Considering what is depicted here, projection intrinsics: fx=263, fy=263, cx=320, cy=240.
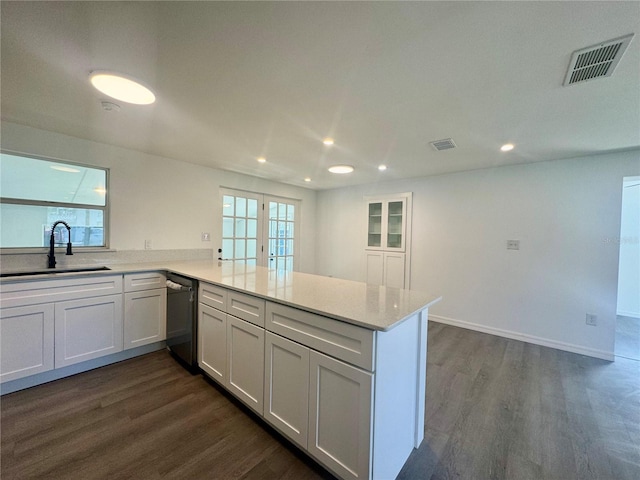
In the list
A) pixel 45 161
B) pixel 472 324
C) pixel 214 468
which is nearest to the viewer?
pixel 214 468

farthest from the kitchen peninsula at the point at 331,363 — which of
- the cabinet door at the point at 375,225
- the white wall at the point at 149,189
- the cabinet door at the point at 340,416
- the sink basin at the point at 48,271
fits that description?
the cabinet door at the point at 375,225

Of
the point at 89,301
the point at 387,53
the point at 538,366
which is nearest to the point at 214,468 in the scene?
the point at 89,301

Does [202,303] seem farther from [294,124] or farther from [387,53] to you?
[387,53]

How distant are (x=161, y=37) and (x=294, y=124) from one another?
1.12m

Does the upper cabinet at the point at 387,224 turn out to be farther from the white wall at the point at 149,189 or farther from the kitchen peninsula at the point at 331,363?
the kitchen peninsula at the point at 331,363

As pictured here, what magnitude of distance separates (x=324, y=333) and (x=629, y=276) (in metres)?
5.72

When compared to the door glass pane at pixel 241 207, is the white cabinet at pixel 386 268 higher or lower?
lower

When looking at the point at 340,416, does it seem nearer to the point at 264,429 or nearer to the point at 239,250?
the point at 264,429

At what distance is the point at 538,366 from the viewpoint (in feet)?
8.75

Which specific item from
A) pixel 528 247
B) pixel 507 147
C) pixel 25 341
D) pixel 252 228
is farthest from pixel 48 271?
pixel 528 247

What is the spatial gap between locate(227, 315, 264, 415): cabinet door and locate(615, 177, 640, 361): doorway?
3.92 m

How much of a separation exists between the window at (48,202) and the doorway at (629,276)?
5.76 meters

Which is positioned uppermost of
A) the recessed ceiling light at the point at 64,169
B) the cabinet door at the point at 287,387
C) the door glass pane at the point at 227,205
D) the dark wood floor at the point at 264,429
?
the recessed ceiling light at the point at 64,169

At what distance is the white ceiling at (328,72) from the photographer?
1167 mm
